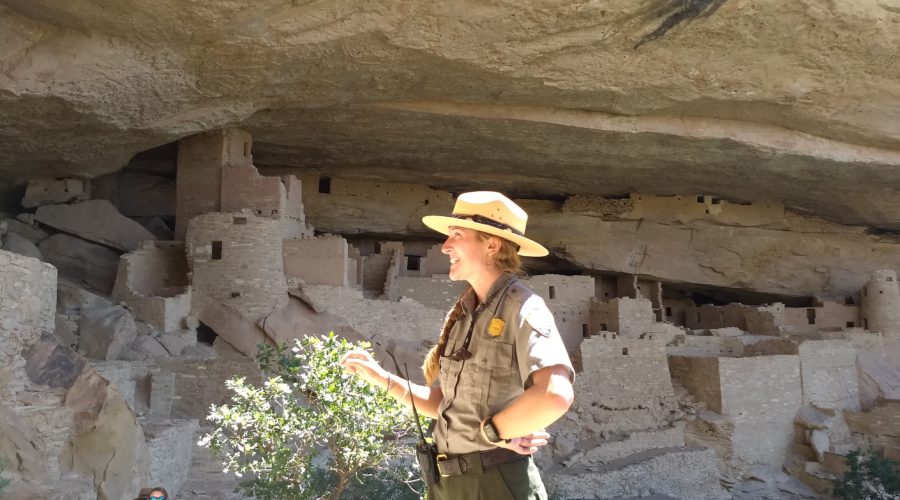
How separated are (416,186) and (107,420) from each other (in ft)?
37.4

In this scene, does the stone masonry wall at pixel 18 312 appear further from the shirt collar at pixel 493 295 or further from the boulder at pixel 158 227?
the boulder at pixel 158 227

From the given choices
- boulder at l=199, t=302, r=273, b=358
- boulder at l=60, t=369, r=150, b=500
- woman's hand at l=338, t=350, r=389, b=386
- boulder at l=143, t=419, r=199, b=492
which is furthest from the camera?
boulder at l=199, t=302, r=273, b=358

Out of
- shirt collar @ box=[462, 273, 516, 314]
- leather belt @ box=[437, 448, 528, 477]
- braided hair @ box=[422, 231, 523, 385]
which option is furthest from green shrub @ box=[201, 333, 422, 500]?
leather belt @ box=[437, 448, 528, 477]

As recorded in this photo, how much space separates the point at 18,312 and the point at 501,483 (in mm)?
5810

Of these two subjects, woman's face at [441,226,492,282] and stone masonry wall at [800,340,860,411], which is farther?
stone masonry wall at [800,340,860,411]

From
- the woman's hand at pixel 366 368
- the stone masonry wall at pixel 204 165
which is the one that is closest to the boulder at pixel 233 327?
the stone masonry wall at pixel 204 165

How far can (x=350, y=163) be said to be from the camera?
15719 mm

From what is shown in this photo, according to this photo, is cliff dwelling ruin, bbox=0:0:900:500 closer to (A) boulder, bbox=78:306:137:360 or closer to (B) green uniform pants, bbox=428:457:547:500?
(A) boulder, bbox=78:306:137:360

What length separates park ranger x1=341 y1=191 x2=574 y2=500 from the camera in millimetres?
2277

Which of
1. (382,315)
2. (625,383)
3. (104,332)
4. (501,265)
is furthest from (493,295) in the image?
(625,383)

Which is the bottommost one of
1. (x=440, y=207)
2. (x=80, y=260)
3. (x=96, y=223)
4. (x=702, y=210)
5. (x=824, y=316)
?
(x=824, y=316)

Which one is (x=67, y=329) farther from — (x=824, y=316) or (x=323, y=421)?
(x=824, y=316)

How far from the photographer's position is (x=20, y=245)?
482 inches

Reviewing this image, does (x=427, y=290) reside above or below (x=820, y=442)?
above
